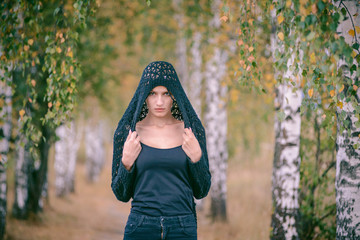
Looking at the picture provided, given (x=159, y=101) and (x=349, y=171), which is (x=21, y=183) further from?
(x=349, y=171)

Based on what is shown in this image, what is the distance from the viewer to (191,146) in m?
2.87

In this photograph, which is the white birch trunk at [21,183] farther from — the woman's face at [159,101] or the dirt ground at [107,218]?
the woman's face at [159,101]

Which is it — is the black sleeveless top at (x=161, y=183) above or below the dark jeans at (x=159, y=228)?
above

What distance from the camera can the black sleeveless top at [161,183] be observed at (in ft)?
9.25

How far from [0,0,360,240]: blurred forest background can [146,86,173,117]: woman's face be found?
0.72 meters

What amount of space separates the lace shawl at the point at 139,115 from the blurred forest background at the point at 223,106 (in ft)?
2.08

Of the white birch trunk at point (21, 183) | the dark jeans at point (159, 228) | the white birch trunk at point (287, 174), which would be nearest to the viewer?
the dark jeans at point (159, 228)

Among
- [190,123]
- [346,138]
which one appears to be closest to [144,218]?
[190,123]

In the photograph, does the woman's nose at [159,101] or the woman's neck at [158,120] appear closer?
the woman's nose at [159,101]

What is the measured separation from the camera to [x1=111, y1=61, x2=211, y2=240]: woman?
280 cm

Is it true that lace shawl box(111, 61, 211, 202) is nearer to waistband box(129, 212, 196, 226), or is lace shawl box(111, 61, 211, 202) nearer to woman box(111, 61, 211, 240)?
woman box(111, 61, 211, 240)

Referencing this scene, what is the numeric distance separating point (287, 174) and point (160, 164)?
2.20 metres

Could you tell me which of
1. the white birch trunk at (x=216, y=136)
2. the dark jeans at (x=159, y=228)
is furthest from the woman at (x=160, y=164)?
the white birch trunk at (x=216, y=136)

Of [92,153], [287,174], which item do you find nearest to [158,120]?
[287,174]
